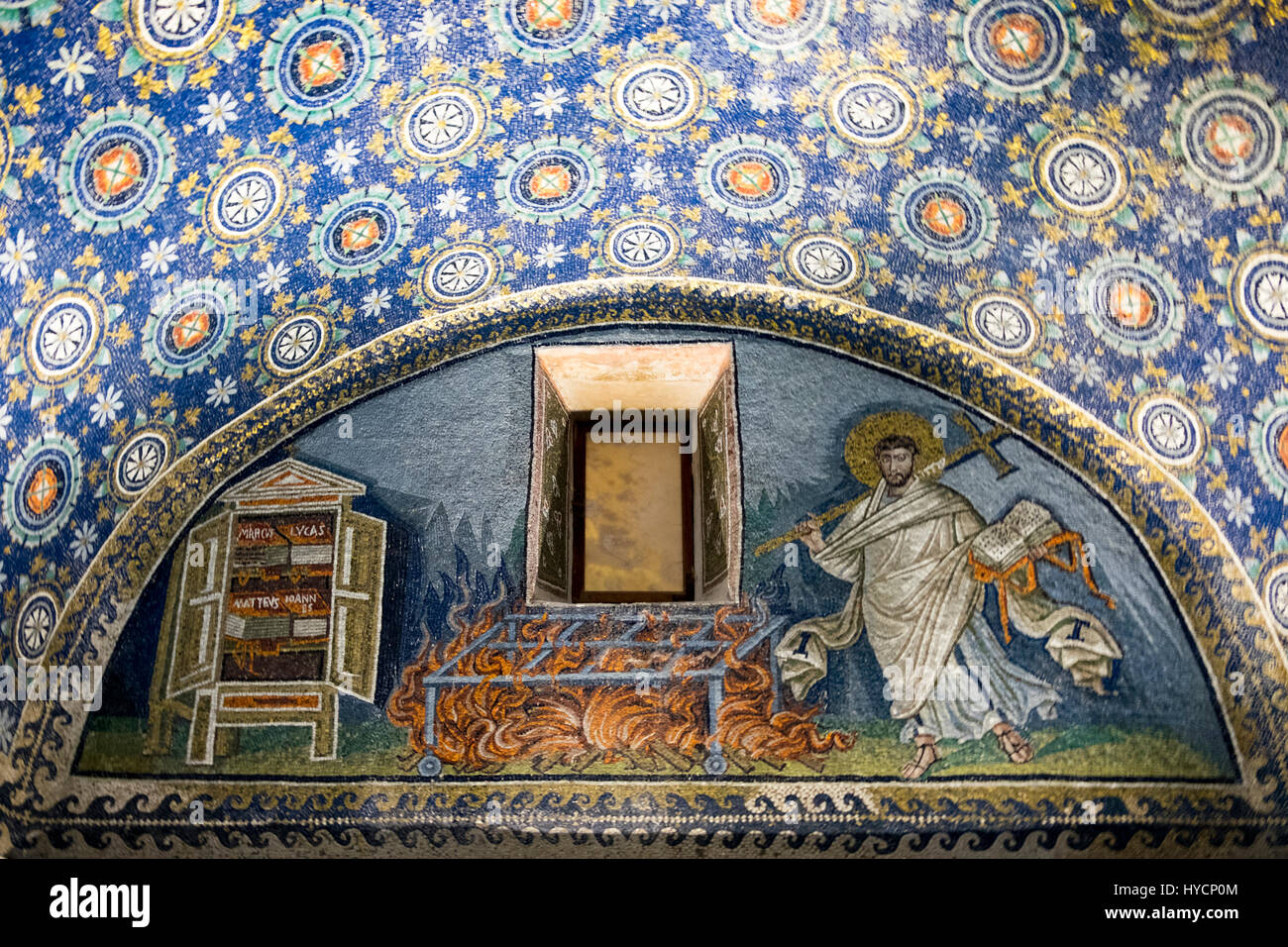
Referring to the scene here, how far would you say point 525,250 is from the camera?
6.80 m

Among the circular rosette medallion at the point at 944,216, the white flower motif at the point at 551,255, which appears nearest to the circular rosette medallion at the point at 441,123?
the white flower motif at the point at 551,255

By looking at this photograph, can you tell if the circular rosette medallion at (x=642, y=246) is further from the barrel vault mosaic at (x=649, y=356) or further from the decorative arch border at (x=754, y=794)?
the decorative arch border at (x=754, y=794)

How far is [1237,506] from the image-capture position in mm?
6203

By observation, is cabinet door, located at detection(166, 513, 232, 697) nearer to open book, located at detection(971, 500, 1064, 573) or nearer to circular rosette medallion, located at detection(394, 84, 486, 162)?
circular rosette medallion, located at detection(394, 84, 486, 162)

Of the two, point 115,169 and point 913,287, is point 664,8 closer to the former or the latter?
point 913,287

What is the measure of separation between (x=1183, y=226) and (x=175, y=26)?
464 centimetres

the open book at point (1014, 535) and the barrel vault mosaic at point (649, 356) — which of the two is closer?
the barrel vault mosaic at point (649, 356)

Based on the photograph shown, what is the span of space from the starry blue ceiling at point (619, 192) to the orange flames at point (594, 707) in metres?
1.93

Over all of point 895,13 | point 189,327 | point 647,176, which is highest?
point 895,13

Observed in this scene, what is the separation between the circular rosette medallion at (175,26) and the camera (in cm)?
523

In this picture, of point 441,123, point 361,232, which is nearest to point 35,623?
point 361,232

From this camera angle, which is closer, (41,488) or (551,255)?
(41,488)

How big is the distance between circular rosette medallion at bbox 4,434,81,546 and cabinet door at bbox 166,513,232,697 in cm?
67
